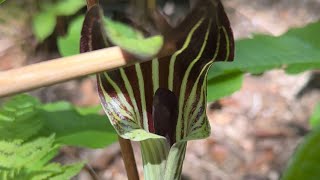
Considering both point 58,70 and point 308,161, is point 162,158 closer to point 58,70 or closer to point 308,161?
point 58,70

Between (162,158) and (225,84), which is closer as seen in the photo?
(162,158)

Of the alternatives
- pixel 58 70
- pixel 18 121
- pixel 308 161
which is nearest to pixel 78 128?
pixel 18 121

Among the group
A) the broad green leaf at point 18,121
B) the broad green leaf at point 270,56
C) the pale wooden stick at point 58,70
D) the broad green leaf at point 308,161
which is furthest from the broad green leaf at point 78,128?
the broad green leaf at point 308,161

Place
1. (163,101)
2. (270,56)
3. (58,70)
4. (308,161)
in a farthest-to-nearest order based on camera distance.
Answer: (270,56), (163,101), (58,70), (308,161)

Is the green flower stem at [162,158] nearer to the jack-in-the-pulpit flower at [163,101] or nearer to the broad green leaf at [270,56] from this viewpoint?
the jack-in-the-pulpit flower at [163,101]

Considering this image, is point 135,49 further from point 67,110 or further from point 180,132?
point 67,110

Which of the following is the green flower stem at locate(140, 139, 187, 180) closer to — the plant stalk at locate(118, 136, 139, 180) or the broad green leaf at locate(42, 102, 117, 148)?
the plant stalk at locate(118, 136, 139, 180)
